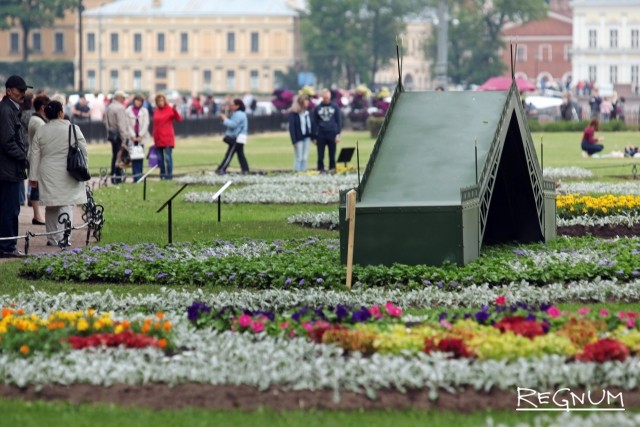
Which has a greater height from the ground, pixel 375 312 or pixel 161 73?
pixel 161 73

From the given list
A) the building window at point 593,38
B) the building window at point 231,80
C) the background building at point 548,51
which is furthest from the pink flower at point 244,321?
the building window at point 231,80

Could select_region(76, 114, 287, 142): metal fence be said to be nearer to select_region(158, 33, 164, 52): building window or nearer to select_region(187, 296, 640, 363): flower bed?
select_region(187, 296, 640, 363): flower bed

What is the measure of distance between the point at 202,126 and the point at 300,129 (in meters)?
21.3

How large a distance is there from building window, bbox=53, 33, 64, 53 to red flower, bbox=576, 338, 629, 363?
128940 mm

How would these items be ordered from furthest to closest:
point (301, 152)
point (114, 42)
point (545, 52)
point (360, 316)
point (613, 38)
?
point (114, 42)
point (545, 52)
point (613, 38)
point (301, 152)
point (360, 316)

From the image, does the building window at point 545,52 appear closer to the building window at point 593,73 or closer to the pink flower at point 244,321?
the building window at point 593,73

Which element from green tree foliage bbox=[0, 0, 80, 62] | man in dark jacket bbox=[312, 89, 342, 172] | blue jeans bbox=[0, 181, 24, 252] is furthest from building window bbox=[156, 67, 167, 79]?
blue jeans bbox=[0, 181, 24, 252]

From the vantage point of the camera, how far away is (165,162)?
28281 millimetres

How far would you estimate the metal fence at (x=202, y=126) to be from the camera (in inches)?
1763

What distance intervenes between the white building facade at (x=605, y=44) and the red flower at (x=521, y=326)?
→ 112m

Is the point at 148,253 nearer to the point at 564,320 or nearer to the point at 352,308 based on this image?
the point at 352,308

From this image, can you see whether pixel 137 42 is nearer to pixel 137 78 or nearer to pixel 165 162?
pixel 137 78

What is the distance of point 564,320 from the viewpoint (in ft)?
33.4

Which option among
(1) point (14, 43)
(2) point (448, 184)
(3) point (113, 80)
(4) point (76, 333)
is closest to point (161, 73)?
(3) point (113, 80)
